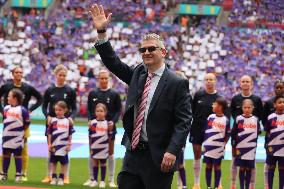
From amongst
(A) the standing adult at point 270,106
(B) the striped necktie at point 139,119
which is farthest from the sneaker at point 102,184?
(B) the striped necktie at point 139,119

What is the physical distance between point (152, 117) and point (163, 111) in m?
0.11

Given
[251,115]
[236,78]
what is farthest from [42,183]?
[236,78]

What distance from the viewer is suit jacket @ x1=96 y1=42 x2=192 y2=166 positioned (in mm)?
5918

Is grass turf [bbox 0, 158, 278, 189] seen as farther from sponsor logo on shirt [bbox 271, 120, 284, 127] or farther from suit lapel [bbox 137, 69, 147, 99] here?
suit lapel [bbox 137, 69, 147, 99]

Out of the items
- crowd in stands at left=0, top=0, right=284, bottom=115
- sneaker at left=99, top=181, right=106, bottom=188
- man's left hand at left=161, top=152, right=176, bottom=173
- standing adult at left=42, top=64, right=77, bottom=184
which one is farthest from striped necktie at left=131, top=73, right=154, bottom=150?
crowd in stands at left=0, top=0, right=284, bottom=115

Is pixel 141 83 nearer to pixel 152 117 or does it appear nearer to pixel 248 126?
pixel 152 117

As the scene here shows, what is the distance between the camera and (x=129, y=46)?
30.7 metres

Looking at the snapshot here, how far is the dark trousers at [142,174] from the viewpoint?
5965mm

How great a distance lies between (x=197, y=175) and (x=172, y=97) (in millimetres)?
5488

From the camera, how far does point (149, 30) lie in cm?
3142

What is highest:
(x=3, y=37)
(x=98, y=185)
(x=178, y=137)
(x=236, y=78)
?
(x=3, y=37)

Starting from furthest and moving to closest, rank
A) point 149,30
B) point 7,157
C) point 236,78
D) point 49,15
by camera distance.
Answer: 1. point 49,15
2. point 149,30
3. point 236,78
4. point 7,157

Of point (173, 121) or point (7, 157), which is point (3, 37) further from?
point (173, 121)

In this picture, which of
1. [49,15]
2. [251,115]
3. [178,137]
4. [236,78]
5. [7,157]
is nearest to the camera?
[178,137]
